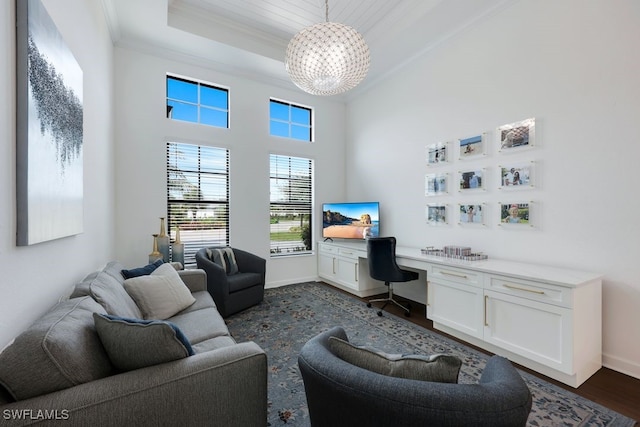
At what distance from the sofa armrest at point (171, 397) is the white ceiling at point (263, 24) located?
3.60 m

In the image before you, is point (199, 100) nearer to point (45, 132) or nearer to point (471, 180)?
point (45, 132)

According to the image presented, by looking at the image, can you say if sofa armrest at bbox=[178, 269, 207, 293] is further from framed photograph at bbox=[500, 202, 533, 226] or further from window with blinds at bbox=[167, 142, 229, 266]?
framed photograph at bbox=[500, 202, 533, 226]

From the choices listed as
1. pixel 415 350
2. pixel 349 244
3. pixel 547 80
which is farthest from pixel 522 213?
pixel 349 244

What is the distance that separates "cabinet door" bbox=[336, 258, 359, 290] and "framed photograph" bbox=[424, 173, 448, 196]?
149cm

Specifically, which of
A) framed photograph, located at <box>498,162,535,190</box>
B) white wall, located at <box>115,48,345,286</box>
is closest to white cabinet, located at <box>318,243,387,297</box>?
white wall, located at <box>115,48,345,286</box>

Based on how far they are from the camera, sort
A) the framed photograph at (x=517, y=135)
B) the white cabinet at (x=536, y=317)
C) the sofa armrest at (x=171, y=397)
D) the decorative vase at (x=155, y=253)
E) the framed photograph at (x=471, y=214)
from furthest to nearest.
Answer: the decorative vase at (x=155, y=253), the framed photograph at (x=471, y=214), the framed photograph at (x=517, y=135), the white cabinet at (x=536, y=317), the sofa armrest at (x=171, y=397)

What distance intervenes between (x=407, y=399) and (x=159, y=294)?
2.13 metres

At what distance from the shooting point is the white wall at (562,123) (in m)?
2.27

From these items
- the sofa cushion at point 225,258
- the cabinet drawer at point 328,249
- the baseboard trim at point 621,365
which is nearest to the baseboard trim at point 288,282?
the cabinet drawer at point 328,249

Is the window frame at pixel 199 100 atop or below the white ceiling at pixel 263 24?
below

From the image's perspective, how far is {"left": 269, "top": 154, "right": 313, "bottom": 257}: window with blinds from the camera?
4.90 metres

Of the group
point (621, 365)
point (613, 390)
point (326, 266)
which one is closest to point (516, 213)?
point (621, 365)

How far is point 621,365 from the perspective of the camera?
228cm
